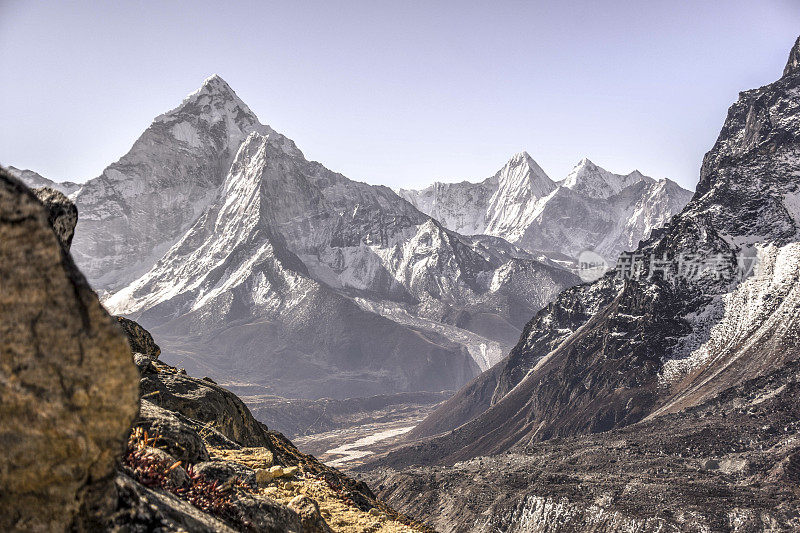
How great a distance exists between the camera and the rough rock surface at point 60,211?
7520 mm

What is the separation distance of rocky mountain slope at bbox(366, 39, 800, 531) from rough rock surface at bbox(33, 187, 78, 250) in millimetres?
82830

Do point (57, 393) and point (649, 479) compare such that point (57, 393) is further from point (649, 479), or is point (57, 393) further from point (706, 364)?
point (706, 364)

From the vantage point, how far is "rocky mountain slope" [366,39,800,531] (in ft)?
290

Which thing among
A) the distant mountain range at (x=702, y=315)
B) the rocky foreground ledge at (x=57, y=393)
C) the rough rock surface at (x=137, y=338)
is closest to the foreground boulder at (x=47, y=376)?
the rocky foreground ledge at (x=57, y=393)

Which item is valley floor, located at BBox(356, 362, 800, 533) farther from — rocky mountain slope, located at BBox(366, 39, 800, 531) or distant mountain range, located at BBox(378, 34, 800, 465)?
distant mountain range, located at BBox(378, 34, 800, 465)

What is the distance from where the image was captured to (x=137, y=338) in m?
23.8

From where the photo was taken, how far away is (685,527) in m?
74.2

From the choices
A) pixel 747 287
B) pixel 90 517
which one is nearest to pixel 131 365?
pixel 90 517

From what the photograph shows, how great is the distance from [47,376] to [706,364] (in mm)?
158841

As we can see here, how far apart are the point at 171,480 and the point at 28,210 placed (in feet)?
14.1

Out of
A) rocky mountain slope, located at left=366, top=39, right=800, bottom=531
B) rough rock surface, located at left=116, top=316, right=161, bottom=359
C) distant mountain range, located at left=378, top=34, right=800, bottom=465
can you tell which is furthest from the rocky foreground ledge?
distant mountain range, located at left=378, top=34, right=800, bottom=465

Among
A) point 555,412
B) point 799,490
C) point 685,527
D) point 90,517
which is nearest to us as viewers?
point 90,517

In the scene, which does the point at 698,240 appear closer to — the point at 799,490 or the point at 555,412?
the point at 555,412

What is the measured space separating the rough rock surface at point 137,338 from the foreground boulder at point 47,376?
19.4 metres
